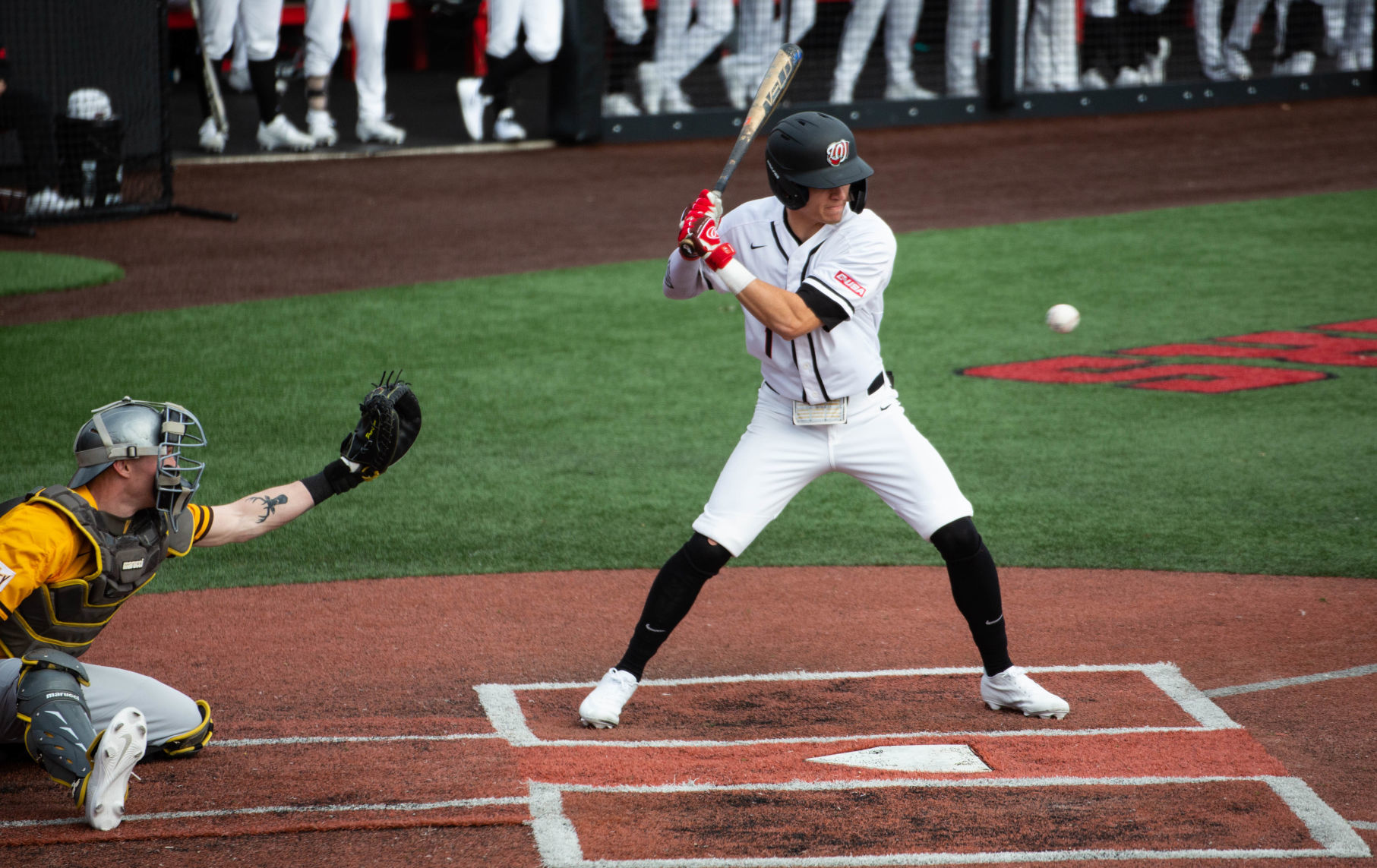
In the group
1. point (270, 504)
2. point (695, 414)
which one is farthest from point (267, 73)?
point (270, 504)

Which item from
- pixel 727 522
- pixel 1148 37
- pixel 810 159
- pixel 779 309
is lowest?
pixel 727 522

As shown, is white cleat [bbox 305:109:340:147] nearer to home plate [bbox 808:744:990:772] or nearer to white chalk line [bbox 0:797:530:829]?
white chalk line [bbox 0:797:530:829]

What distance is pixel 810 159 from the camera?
396 centimetres

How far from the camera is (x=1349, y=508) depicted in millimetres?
6086

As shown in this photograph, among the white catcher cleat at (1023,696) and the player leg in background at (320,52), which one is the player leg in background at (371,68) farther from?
the white catcher cleat at (1023,696)

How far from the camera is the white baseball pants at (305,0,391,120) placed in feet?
43.4

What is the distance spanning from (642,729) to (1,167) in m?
10.4

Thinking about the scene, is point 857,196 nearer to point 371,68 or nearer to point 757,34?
point 371,68

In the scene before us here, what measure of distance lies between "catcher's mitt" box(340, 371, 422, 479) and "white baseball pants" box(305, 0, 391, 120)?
1005 centimetres

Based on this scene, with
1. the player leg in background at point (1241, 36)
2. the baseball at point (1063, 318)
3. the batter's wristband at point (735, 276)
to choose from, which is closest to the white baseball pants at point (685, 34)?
the player leg in background at point (1241, 36)

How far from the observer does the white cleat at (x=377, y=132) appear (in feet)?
47.0

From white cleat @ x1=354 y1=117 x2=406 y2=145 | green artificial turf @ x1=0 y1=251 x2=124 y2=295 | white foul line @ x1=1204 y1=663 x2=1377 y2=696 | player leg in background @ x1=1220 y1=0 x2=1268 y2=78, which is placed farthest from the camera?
player leg in background @ x1=1220 y1=0 x2=1268 y2=78

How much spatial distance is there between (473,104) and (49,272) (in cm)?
548

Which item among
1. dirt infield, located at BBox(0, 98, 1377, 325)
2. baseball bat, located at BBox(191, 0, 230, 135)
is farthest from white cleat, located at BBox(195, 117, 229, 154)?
dirt infield, located at BBox(0, 98, 1377, 325)
